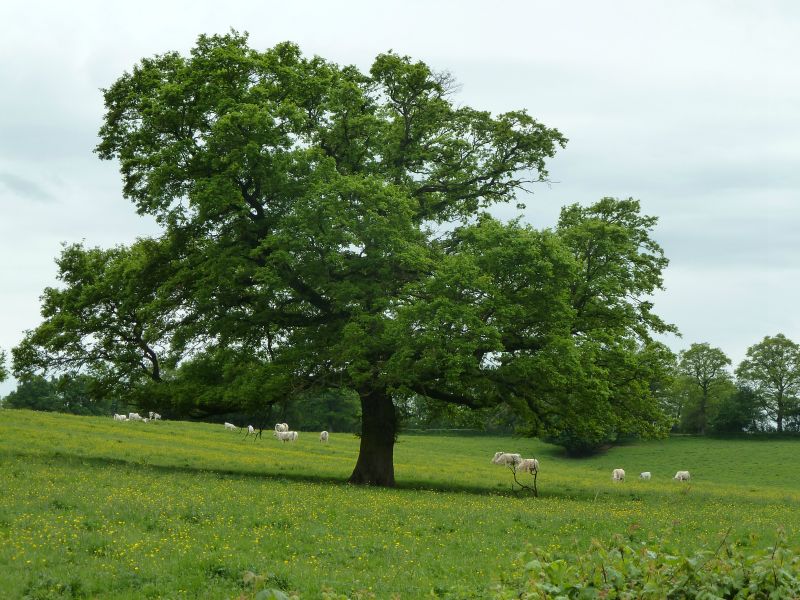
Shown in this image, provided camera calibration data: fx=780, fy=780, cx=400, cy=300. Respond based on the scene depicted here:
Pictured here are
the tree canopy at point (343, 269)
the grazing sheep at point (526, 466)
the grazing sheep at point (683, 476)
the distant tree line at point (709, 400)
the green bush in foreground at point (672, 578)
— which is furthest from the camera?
the distant tree line at point (709, 400)

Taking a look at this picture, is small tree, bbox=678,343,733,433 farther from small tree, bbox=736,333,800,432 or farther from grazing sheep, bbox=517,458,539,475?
grazing sheep, bbox=517,458,539,475

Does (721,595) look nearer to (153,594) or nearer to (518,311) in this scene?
(153,594)

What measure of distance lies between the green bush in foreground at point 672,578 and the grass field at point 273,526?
1.63 ft

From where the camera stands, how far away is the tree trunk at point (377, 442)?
109 ft

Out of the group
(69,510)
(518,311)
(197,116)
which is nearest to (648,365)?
(518,311)

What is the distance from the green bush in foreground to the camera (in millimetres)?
6957

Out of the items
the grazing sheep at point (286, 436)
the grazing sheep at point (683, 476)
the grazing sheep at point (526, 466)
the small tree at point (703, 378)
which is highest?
the small tree at point (703, 378)

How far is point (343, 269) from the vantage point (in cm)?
3098

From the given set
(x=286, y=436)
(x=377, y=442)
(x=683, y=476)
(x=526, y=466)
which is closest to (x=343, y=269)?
(x=377, y=442)

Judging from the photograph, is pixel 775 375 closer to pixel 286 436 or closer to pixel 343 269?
pixel 286 436

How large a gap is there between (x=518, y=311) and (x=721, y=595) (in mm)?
22344

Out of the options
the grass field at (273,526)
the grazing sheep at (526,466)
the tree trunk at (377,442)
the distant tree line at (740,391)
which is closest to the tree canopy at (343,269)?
the tree trunk at (377,442)

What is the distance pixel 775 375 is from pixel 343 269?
101 meters

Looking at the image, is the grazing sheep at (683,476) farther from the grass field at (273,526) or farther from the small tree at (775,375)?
the small tree at (775,375)
